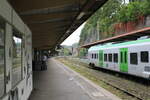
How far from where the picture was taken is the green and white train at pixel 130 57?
1290 cm

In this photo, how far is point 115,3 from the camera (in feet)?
146

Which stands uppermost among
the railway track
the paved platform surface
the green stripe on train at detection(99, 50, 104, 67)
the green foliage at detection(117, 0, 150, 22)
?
the green foliage at detection(117, 0, 150, 22)

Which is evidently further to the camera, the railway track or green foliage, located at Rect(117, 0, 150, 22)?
green foliage, located at Rect(117, 0, 150, 22)

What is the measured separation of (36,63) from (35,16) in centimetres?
1507

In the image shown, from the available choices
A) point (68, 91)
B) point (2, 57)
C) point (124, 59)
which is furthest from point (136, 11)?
point (2, 57)

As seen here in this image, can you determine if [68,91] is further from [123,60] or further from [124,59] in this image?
[123,60]

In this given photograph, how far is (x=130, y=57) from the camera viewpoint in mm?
14961

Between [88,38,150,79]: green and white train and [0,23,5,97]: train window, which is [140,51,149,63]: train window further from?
[0,23,5,97]: train window

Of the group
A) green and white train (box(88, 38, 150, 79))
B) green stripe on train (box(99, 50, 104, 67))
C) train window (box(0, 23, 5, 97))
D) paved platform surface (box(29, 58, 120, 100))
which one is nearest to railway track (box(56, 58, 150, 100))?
green and white train (box(88, 38, 150, 79))

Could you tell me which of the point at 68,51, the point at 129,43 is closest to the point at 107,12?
the point at 129,43

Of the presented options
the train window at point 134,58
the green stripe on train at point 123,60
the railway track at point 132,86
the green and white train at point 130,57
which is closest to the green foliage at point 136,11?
the green and white train at point 130,57

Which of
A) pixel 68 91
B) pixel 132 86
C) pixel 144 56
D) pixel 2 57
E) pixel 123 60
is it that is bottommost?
pixel 132 86

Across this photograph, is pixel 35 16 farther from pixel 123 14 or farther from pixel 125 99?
pixel 123 14

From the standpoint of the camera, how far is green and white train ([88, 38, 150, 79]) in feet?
42.3
